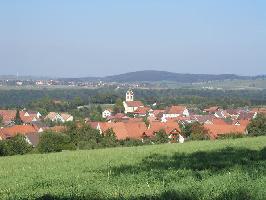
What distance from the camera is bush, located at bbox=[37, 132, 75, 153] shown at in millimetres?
41062

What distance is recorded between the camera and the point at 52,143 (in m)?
41.6

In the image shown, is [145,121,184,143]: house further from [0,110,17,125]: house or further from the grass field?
[0,110,17,125]: house

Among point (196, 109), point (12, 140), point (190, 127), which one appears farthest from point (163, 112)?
point (12, 140)

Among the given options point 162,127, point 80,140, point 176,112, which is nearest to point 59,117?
point 176,112

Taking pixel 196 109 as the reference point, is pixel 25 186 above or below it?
above

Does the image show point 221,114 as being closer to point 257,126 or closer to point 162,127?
point 162,127

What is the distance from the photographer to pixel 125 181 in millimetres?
12234

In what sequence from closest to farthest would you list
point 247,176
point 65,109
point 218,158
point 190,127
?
point 247,176, point 218,158, point 190,127, point 65,109

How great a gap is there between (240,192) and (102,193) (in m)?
2.78

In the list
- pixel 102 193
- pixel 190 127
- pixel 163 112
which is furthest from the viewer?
pixel 163 112

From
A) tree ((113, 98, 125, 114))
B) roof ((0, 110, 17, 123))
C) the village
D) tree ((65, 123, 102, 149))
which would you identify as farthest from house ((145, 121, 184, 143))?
tree ((113, 98, 125, 114))

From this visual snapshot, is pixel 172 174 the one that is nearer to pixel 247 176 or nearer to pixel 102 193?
pixel 247 176

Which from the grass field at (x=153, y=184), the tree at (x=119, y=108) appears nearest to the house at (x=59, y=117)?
the tree at (x=119, y=108)

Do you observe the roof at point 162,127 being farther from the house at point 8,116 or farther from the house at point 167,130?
the house at point 8,116
